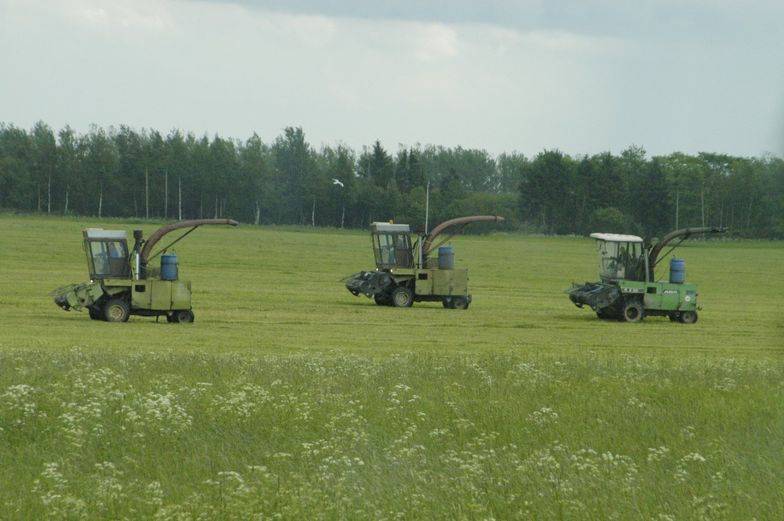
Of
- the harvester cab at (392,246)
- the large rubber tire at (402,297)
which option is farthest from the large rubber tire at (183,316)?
the harvester cab at (392,246)

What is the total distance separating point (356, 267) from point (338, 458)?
48150mm

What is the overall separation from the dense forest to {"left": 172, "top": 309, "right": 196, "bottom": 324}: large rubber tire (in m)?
37.3

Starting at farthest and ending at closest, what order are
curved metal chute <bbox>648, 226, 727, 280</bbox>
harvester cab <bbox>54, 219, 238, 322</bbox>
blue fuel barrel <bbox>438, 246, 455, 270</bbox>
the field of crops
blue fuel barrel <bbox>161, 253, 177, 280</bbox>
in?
blue fuel barrel <bbox>438, 246, 455, 270</bbox> → curved metal chute <bbox>648, 226, 727, 280</bbox> → blue fuel barrel <bbox>161, 253, 177, 280</bbox> → harvester cab <bbox>54, 219, 238, 322</bbox> → the field of crops

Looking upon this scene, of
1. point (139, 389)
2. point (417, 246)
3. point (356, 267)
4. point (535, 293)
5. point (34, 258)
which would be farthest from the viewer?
point (356, 267)

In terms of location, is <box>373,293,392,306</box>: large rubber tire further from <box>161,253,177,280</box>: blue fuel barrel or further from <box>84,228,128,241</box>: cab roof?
<box>84,228,128,241</box>: cab roof

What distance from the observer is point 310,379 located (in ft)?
50.3

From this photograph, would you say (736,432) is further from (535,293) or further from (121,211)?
(121,211)

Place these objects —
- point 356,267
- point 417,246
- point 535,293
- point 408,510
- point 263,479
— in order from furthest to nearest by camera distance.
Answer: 1. point 356,267
2. point 535,293
3. point 417,246
4. point 263,479
5. point 408,510

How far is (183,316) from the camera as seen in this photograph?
30250 mm

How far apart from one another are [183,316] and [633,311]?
12.3 metres

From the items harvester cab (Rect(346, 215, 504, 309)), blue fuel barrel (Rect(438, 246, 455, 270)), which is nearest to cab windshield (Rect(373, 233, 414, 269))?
harvester cab (Rect(346, 215, 504, 309))

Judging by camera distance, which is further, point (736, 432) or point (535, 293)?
point (535, 293)


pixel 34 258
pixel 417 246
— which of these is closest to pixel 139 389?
pixel 417 246

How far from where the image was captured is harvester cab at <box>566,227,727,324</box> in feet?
113
